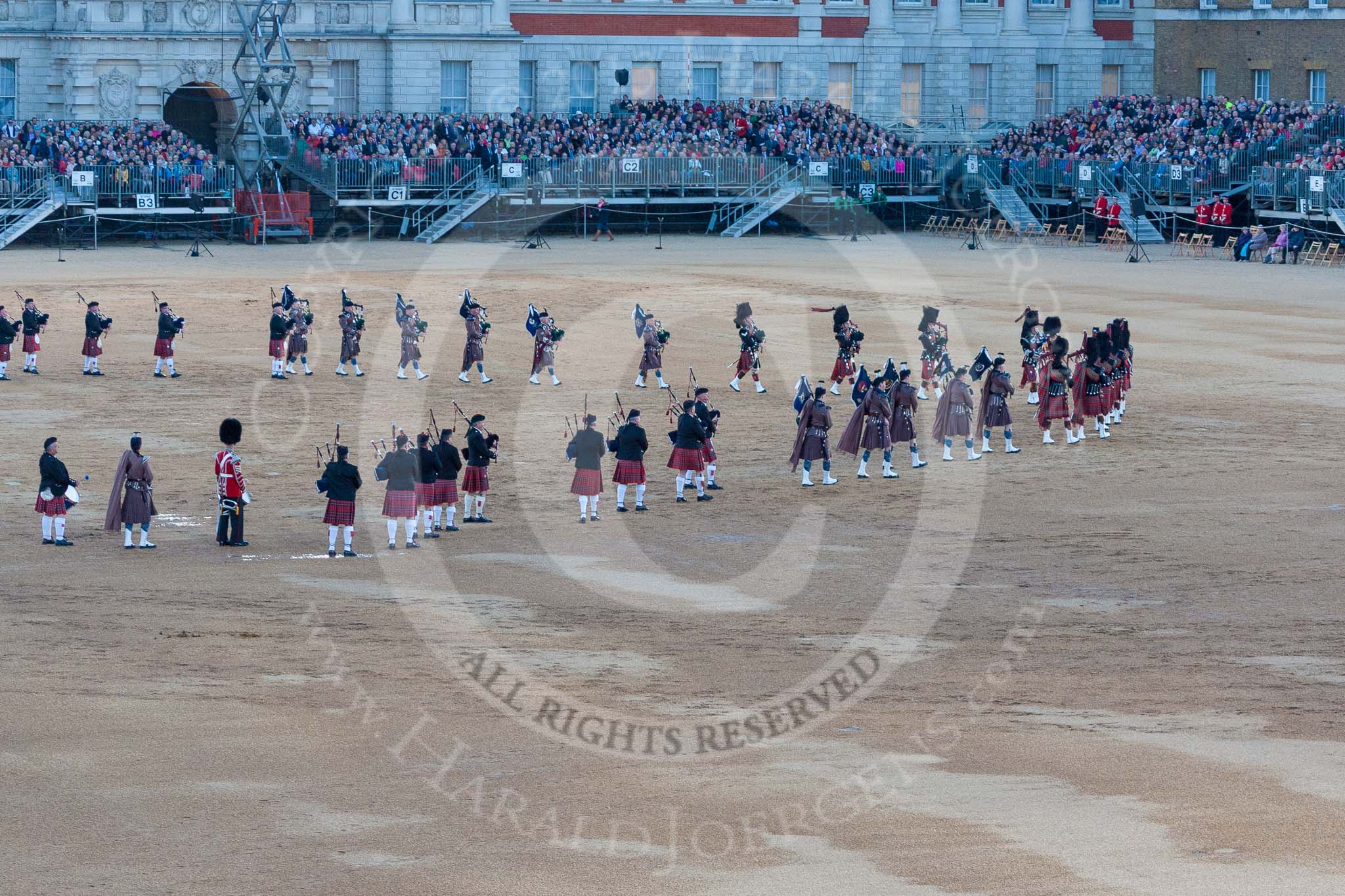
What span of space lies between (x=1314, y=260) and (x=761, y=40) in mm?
25115

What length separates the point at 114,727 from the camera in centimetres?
1520

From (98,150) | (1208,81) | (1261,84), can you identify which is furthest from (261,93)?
(1261,84)

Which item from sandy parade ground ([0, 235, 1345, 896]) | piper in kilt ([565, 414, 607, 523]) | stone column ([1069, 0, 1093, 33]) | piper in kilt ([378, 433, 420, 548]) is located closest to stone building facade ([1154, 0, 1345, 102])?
stone column ([1069, 0, 1093, 33])

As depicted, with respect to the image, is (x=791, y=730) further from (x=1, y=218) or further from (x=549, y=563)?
(x=1, y=218)

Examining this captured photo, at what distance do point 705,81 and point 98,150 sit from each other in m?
23.9

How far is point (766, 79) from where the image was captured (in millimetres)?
73500

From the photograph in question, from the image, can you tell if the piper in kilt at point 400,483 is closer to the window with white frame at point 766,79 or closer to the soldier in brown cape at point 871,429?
the soldier in brown cape at point 871,429

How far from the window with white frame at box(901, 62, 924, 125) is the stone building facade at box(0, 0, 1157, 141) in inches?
2.8

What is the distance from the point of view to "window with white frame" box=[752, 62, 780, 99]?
2891 inches

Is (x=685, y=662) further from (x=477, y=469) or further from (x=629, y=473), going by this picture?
(x=629, y=473)

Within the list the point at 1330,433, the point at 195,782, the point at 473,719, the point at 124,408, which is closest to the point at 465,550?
the point at 473,719

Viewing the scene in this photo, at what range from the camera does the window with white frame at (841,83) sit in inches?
2936

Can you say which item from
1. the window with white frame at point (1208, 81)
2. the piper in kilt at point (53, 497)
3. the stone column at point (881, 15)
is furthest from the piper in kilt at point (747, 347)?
the window with white frame at point (1208, 81)

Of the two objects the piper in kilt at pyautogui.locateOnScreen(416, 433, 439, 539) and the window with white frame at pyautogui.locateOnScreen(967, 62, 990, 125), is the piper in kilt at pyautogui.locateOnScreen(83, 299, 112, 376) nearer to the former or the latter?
the piper in kilt at pyautogui.locateOnScreen(416, 433, 439, 539)
